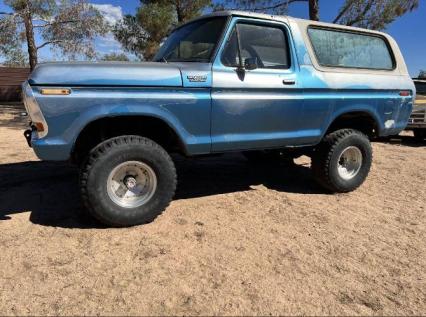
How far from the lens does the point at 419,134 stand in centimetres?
1005

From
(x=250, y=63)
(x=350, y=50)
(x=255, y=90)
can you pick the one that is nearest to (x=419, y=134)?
(x=350, y=50)

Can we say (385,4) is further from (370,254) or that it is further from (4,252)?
(4,252)

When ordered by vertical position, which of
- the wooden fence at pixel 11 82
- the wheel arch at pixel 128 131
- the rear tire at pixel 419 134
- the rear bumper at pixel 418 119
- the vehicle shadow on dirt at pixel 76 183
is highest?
the wheel arch at pixel 128 131

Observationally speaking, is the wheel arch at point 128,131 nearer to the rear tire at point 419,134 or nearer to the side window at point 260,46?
the side window at point 260,46

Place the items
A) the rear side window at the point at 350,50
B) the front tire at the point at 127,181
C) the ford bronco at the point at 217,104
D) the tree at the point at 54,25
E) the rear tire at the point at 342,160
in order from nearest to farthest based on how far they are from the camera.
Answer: the ford bronco at the point at 217,104
the front tire at the point at 127,181
the rear side window at the point at 350,50
the rear tire at the point at 342,160
the tree at the point at 54,25

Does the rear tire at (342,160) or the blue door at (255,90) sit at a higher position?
the blue door at (255,90)

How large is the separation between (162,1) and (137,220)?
15628 millimetres

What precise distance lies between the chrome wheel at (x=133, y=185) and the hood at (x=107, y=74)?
76 centimetres

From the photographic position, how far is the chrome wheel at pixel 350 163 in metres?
5.44

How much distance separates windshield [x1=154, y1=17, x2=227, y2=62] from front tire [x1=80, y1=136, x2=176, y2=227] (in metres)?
1.10

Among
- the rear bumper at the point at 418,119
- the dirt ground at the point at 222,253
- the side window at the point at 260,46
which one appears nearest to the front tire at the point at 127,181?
the dirt ground at the point at 222,253

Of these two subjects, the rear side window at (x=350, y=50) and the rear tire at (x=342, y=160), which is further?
the rear tire at (x=342, y=160)

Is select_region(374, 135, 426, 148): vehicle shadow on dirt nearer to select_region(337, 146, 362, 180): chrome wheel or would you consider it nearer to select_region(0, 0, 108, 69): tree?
select_region(337, 146, 362, 180): chrome wheel

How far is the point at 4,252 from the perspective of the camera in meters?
3.51
